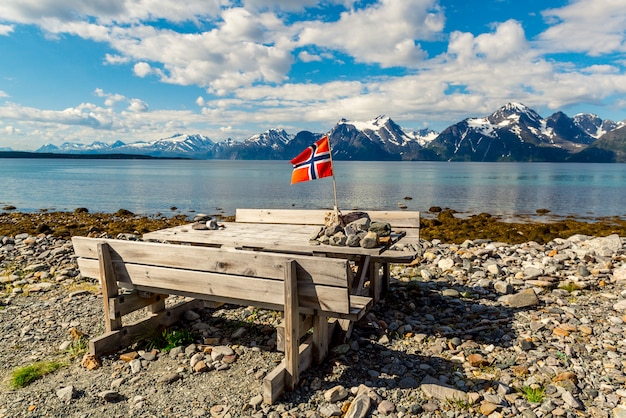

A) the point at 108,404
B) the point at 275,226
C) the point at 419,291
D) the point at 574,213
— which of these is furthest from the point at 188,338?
the point at 574,213

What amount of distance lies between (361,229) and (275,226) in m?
→ 2.53

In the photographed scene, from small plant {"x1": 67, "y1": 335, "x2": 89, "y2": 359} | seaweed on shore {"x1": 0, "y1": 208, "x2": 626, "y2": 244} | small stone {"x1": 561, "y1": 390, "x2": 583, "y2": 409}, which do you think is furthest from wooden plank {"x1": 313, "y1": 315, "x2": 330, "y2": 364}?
seaweed on shore {"x1": 0, "y1": 208, "x2": 626, "y2": 244}

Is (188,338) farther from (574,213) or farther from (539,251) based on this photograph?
(574,213)

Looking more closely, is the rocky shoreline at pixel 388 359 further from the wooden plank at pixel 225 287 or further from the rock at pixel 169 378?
the wooden plank at pixel 225 287

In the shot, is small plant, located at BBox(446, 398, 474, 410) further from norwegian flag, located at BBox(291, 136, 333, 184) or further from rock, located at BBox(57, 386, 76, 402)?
rock, located at BBox(57, 386, 76, 402)

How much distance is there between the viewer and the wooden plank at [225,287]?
483 centimetres

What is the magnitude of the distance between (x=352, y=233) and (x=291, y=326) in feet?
7.30

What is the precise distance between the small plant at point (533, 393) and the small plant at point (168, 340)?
4.94m

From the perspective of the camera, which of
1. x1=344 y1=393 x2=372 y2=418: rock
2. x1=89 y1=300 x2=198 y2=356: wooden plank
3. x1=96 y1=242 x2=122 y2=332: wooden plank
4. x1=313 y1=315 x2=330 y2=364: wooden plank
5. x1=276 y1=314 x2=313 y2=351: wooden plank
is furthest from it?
x1=89 y1=300 x2=198 y2=356: wooden plank

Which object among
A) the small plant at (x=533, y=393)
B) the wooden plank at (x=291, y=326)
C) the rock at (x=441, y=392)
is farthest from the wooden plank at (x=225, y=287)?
the small plant at (x=533, y=393)

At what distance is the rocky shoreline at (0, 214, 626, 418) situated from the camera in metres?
4.90

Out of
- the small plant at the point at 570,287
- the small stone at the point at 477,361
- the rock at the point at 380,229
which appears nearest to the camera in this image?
the small stone at the point at 477,361

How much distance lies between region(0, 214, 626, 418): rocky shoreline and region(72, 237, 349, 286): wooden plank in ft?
4.97

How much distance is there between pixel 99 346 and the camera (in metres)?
6.10
